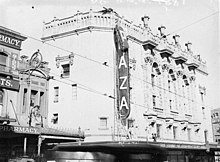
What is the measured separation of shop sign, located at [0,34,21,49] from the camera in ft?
38.7

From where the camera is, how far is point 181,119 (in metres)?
18.3

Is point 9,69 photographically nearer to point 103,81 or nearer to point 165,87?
point 103,81

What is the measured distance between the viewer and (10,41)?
1216 cm

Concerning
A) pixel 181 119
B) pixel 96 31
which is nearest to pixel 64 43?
pixel 96 31

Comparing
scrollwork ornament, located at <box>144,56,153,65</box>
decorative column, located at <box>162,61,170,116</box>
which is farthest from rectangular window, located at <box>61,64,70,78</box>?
decorative column, located at <box>162,61,170,116</box>


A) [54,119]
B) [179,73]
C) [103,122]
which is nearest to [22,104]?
[54,119]

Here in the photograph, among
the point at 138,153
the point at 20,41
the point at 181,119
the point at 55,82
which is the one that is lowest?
the point at 138,153

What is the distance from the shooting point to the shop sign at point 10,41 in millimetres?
11805

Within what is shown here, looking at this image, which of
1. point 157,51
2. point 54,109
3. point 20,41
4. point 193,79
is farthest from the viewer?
point 193,79

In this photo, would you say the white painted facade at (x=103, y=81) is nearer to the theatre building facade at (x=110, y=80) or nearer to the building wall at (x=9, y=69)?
the theatre building facade at (x=110, y=80)

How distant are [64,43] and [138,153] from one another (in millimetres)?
11413

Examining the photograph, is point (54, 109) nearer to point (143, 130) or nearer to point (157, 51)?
point (143, 130)

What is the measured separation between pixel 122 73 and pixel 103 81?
1108 mm

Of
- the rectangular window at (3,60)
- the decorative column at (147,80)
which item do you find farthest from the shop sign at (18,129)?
the decorative column at (147,80)
